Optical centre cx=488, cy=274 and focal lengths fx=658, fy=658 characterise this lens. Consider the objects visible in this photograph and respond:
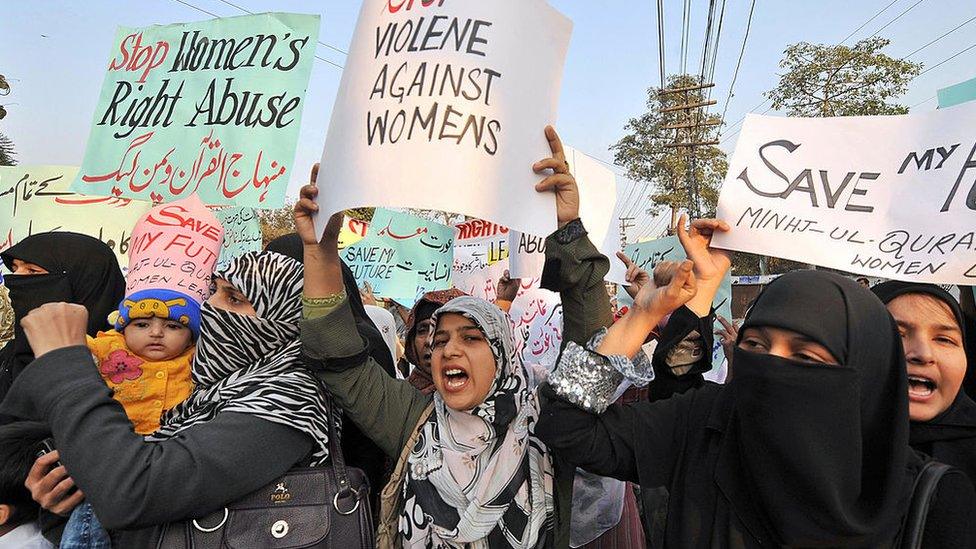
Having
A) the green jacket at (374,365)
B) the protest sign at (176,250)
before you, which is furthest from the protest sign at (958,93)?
the protest sign at (176,250)

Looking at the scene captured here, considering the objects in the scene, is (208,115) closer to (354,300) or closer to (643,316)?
(354,300)

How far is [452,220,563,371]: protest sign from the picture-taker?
192 inches

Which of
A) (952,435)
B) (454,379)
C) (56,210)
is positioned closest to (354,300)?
(454,379)

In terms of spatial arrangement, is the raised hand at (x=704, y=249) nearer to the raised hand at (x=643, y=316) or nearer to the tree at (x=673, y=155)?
the raised hand at (x=643, y=316)

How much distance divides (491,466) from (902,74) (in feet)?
82.3

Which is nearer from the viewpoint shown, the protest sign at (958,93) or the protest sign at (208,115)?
the protest sign at (958,93)

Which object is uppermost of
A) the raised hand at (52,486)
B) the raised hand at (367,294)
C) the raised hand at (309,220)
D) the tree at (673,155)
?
the tree at (673,155)

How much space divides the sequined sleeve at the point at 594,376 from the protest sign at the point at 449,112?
38 cm

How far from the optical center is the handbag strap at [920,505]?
4.70ft

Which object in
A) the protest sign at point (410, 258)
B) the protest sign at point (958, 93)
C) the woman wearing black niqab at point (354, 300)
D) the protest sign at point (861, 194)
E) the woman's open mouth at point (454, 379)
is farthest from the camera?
the protest sign at point (410, 258)

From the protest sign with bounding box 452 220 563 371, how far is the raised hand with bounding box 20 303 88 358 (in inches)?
97.5

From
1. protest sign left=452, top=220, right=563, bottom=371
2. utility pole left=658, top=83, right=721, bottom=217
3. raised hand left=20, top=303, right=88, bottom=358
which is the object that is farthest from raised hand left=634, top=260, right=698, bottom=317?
utility pole left=658, top=83, right=721, bottom=217

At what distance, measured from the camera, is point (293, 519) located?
162cm

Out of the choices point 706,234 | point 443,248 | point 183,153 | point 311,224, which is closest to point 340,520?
point 311,224
